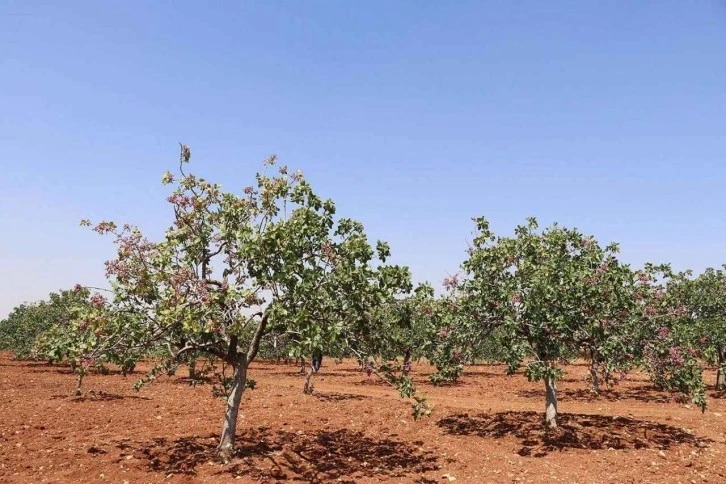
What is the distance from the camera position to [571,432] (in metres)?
18.6

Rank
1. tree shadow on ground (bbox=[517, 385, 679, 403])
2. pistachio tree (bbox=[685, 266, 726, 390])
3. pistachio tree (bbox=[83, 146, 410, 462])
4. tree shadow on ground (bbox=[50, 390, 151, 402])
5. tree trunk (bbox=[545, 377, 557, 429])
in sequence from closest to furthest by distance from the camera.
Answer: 1. pistachio tree (bbox=[83, 146, 410, 462])
2. tree trunk (bbox=[545, 377, 557, 429])
3. tree shadow on ground (bbox=[50, 390, 151, 402])
4. tree shadow on ground (bbox=[517, 385, 679, 403])
5. pistachio tree (bbox=[685, 266, 726, 390])

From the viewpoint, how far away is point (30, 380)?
123 feet

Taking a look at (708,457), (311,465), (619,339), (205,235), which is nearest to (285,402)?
(311,465)

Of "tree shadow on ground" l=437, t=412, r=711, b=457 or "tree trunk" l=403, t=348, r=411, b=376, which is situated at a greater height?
"tree trunk" l=403, t=348, r=411, b=376

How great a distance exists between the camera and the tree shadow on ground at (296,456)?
13.6 metres

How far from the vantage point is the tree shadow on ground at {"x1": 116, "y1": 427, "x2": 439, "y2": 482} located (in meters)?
13.6

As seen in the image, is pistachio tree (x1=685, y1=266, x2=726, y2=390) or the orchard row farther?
pistachio tree (x1=685, y1=266, x2=726, y2=390)

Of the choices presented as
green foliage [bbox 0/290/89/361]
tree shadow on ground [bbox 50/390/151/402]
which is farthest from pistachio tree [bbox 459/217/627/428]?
green foliage [bbox 0/290/89/361]

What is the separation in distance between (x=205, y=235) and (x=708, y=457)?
59.3ft

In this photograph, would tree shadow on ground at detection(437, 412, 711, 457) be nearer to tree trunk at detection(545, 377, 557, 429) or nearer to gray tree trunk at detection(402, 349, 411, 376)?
tree trunk at detection(545, 377, 557, 429)

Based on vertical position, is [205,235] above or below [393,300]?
above

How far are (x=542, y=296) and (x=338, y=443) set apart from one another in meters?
8.94

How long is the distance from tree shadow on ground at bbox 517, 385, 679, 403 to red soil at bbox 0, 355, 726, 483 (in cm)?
365

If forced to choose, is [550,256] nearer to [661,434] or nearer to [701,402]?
[701,402]
